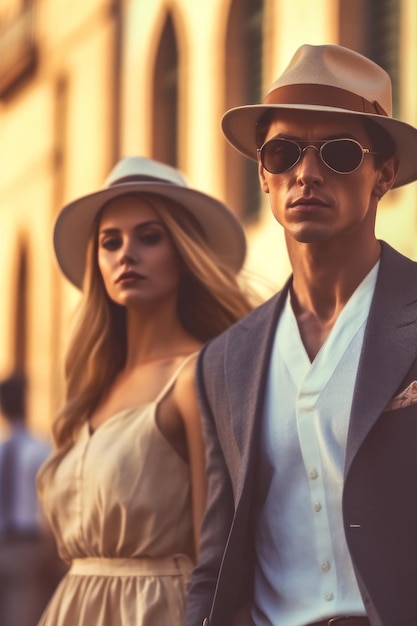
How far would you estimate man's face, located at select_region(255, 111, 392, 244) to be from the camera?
12.2ft

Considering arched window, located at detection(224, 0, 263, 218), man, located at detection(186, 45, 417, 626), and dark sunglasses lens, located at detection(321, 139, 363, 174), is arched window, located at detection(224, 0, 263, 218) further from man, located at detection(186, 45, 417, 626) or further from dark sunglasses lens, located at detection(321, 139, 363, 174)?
dark sunglasses lens, located at detection(321, 139, 363, 174)

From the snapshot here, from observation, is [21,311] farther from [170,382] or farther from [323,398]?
[323,398]

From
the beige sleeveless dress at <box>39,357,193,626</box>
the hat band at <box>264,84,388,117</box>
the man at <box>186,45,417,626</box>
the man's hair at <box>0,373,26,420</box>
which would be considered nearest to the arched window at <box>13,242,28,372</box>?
the man's hair at <box>0,373,26,420</box>

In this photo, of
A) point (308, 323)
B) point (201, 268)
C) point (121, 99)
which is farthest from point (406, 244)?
point (121, 99)

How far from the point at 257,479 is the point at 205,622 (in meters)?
0.40

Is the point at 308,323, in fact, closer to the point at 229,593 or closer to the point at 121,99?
the point at 229,593

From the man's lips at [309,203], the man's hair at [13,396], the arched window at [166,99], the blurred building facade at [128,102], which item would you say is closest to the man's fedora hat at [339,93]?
the man's lips at [309,203]

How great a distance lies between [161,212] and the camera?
5.24 m

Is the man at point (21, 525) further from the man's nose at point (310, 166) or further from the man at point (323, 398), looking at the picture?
the man's nose at point (310, 166)

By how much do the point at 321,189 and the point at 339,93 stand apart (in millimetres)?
279

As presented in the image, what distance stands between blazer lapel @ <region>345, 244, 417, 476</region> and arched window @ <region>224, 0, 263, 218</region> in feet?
27.7

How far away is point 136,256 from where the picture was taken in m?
5.09

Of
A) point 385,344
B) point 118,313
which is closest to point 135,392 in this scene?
point 118,313

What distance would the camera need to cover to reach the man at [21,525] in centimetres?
1018
